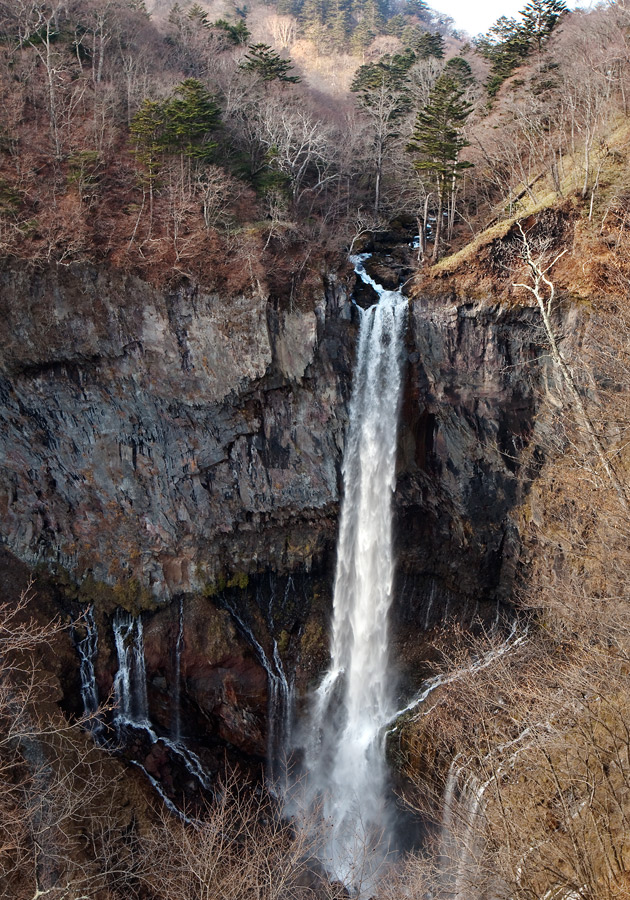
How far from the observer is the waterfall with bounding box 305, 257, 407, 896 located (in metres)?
19.5

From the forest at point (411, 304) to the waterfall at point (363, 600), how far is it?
1.23 m

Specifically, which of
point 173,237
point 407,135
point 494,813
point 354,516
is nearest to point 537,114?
point 407,135

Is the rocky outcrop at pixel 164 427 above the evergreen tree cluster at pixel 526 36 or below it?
below

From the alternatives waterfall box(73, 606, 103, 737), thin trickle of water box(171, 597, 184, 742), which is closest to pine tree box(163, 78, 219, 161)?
waterfall box(73, 606, 103, 737)

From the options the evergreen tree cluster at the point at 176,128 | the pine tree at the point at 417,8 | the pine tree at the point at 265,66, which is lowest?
the evergreen tree cluster at the point at 176,128

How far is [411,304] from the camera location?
19828mm

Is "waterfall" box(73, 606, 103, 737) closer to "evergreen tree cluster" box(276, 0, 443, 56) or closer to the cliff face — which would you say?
the cliff face

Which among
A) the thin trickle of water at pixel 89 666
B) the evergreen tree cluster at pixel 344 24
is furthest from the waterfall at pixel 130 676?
the evergreen tree cluster at pixel 344 24

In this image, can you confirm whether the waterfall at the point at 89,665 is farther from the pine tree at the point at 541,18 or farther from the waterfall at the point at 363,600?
the pine tree at the point at 541,18

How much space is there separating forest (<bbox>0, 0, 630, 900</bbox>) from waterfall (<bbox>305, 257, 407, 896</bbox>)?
123 cm

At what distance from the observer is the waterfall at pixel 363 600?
1945cm

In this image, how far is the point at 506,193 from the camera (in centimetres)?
2328

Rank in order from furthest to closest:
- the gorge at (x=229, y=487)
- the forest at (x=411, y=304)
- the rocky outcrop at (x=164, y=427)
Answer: the rocky outcrop at (x=164, y=427) → the gorge at (x=229, y=487) → the forest at (x=411, y=304)

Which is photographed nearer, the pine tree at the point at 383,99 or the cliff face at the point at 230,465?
the cliff face at the point at 230,465
